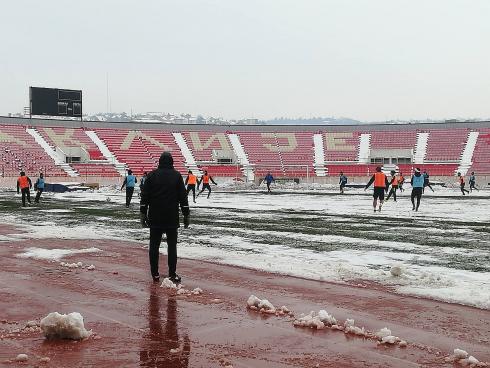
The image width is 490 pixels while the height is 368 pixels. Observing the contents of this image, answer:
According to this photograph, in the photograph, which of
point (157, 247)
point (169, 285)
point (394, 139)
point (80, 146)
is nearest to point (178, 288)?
point (169, 285)

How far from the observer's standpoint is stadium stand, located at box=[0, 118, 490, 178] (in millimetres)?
55438

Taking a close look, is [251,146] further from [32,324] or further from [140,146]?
[32,324]

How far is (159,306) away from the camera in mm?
5980

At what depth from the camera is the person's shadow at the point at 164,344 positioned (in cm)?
418

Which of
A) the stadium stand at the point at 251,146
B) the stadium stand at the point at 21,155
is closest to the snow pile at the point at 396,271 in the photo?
the stadium stand at the point at 21,155

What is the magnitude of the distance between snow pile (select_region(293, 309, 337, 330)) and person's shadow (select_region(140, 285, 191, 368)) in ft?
3.66

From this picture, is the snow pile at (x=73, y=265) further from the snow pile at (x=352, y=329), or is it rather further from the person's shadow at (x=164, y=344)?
the snow pile at (x=352, y=329)

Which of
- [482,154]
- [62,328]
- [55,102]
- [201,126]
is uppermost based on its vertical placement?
[55,102]

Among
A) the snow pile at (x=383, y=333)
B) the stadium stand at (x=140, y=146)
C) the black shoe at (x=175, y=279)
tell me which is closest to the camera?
the snow pile at (x=383, y=333)

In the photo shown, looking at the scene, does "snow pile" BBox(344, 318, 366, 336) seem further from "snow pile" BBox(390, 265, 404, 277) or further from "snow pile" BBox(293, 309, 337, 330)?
"snow pile" BBox(390, 265, 404, 277)

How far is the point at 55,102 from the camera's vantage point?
60.8 metres

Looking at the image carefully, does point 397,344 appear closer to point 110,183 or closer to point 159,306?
point 159,306

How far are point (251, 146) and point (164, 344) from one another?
60844 millimetres

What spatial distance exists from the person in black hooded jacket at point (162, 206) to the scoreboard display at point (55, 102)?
56449 millimetres
